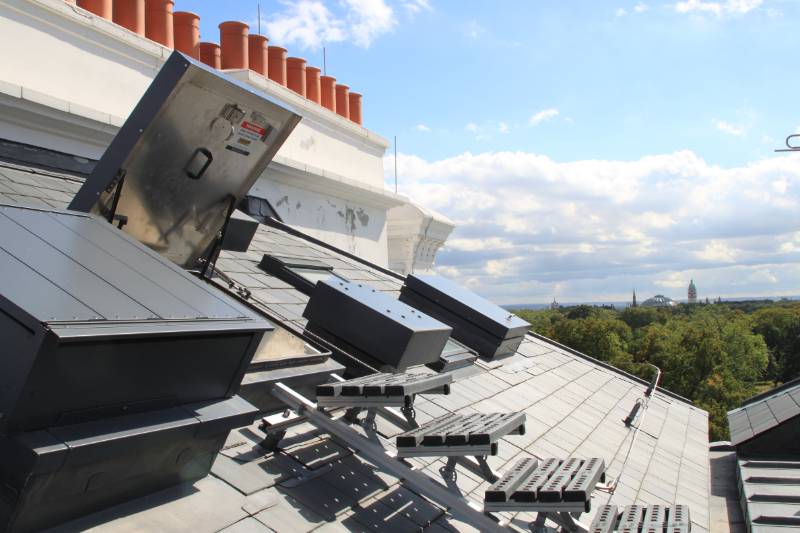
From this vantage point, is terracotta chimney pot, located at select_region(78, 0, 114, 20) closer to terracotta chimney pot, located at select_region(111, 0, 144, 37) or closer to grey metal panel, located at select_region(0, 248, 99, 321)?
terracotta chimney pot, located at select_region(111, 0, 144, 37)

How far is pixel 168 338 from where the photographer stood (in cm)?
301

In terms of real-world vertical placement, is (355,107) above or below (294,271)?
above

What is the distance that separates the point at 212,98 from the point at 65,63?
522cm

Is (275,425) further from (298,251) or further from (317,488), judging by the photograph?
(298,251)

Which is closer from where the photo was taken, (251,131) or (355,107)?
(251,131)

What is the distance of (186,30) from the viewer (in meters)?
12.1

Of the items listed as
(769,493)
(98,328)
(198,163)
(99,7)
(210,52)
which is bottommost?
(769,493)

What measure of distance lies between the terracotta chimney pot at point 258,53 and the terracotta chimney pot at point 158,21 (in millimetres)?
2239

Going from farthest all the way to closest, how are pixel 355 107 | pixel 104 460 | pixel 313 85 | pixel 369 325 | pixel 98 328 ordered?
pixel 355 107 → pixel 313 85 → pixel 369 325 → pixel 104 460 → pixel 98 328

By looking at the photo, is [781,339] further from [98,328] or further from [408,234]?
[98,328]

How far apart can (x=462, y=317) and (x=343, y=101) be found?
849 centimetres

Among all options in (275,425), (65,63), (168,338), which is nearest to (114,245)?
(168,338)

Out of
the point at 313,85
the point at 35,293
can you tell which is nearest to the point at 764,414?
the point at 313,85

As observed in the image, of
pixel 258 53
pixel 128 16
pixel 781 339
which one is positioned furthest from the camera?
pixel 781 339
